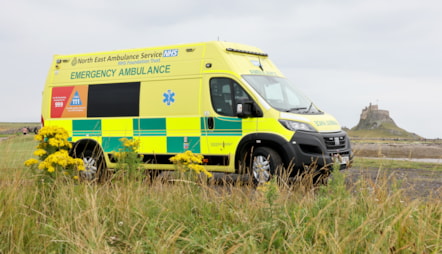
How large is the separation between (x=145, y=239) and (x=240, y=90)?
Result: 5095 millimetres

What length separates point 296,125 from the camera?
28.6ft

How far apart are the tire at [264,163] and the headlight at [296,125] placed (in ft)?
1.65

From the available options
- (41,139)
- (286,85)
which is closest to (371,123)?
(286,85)

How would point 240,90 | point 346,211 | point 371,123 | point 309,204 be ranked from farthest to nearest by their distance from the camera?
point 371,123
point 240,90
point 309,204
point 346,211

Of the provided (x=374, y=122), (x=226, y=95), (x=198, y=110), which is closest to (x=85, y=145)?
(x=198, y=110)

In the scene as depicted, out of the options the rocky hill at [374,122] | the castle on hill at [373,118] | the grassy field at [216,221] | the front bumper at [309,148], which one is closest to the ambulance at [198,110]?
the front bumper at [309,148]

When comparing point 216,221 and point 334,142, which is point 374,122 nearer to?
point 334,142

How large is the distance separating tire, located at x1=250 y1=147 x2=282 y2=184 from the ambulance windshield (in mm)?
772

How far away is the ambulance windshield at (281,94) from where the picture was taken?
912 centimetres

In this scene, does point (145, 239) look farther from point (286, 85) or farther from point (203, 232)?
point (286, 85)

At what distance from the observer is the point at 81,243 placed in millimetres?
4359

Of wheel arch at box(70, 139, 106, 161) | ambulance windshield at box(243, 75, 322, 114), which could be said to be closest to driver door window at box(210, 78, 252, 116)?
ambulance windshield at box(243, 75, 322, 114)

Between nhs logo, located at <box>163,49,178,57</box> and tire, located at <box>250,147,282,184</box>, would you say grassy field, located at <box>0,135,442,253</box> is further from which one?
nhs logo, located at <box>163,49,178,57</box>

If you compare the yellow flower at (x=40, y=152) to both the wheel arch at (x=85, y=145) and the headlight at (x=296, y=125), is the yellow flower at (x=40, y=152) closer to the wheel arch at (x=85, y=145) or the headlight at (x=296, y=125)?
the headlight at (x=296, y=125)
